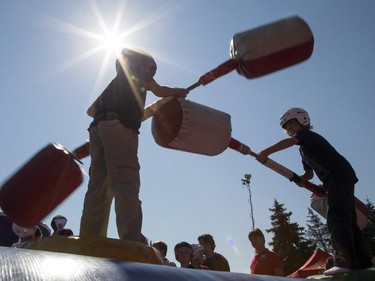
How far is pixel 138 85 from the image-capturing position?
3191 mm

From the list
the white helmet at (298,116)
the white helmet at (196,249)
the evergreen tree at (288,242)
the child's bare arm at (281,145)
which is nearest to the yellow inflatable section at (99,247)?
the child's bare arm at (281,145)

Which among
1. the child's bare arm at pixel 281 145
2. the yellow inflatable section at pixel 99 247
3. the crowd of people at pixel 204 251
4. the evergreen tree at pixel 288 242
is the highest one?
the evergreen tree at pixel 288 242

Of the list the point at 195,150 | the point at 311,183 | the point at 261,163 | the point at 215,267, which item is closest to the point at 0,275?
the point at 195,150

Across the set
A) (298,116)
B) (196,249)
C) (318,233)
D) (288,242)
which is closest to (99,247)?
(298,116)

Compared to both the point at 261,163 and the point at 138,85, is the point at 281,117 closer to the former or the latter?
the point at 261,163

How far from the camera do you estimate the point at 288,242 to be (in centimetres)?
3750

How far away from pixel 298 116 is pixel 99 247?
241 cm

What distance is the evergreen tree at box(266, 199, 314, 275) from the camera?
35750 mm

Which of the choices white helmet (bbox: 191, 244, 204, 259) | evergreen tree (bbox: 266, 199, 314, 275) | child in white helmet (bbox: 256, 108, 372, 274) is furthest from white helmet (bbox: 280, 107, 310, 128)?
evergreen tree (bbox: 266, 199, 314, 275)

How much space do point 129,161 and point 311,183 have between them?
81.1 inches

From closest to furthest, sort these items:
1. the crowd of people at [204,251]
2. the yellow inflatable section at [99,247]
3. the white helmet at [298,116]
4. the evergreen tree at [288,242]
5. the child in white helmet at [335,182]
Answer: the yellow inflatable section at [99,247], the child in white helmet at [335,182], the white helmet at [298,116], the crowd of people at [204,251], the evergreen tree at [288,242]

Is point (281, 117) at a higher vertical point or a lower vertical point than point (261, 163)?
higher

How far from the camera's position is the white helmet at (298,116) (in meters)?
4.09

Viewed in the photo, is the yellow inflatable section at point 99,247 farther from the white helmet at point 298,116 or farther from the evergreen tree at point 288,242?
the evergreen tree at point 288,242
